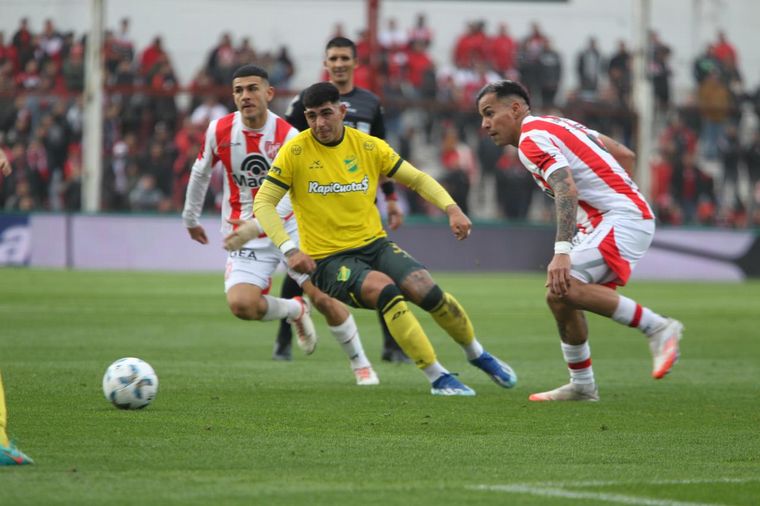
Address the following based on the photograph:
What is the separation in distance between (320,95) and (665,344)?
Answer: 8.77 ft

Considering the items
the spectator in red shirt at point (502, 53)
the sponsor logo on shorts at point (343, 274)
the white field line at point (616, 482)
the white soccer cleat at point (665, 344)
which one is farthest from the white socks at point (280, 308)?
the spectator in red shirt at point (502, 53)

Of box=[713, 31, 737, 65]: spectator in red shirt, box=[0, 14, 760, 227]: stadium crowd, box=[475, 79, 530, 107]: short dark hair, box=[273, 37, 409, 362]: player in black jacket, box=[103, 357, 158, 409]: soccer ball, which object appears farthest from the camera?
box=[713, 31, 737, 65]: spectator in red shirt

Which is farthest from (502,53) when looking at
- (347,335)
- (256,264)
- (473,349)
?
(473,349)

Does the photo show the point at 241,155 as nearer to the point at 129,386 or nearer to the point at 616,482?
the point at 129,386

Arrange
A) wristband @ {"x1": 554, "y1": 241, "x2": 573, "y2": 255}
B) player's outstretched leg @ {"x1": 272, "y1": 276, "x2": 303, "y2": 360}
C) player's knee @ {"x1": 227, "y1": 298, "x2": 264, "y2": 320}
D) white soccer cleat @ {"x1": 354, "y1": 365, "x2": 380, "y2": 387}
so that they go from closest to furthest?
wristband @ {"x1": 554, "y1": 241, "x2": 573, "y2": 255} → white soccer cleat @ {"x1": 354, "y1": 365, "x2": 380, "y2": 387} → player's knee @ {"x1": 227, "y1": 298, "x2": 264, "y2": 320} → player's outstretched leg @ {"x1": 272, "y1": 276, "x2": 303, "y2": 360}

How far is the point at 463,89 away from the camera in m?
26.4

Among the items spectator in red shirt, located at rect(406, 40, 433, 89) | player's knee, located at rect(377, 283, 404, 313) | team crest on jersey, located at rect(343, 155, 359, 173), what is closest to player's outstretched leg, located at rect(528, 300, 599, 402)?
player's knee, located at rect(377, 283, 404, 313)

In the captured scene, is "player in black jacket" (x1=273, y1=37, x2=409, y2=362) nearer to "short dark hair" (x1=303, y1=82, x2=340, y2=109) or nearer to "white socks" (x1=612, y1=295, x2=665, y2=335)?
"short dark hair" (x1=303, y1=82, x2=340, y2=109)

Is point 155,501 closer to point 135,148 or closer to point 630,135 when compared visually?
point 135,148

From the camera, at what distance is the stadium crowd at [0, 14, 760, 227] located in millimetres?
24484

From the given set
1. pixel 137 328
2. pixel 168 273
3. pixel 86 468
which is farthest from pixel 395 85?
pixel 86 468

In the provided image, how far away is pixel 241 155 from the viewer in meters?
10.8

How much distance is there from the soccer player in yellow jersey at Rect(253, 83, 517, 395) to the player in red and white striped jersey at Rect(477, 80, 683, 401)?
57 centimetres

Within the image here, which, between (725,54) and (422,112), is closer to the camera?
(422,112)
